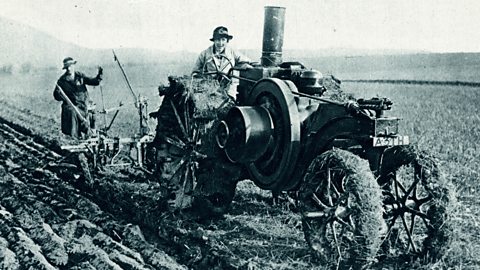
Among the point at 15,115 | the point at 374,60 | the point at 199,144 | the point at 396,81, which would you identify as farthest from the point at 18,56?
the point at 199,144

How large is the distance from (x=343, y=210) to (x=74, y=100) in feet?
22.7

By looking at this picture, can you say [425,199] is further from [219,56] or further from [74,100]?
[74,100]

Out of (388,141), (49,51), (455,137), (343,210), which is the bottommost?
(455,137)

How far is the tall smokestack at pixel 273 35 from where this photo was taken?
7094 mm

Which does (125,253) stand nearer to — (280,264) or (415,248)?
(280,264)

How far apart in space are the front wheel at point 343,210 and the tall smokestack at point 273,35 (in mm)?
2170

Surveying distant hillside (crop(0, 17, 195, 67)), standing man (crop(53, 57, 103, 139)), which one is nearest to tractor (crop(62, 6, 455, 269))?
standing man (crop(53, 57, 103, 139))

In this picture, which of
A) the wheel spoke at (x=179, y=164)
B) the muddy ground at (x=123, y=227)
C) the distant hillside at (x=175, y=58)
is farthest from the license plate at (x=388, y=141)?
the distant hillside at (x=175, y=58)

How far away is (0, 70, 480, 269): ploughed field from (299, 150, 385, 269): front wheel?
1.38 feet

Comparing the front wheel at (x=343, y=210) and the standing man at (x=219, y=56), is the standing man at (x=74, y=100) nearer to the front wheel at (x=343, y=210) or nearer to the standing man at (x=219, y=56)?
the standing man at (x=219, y=56)

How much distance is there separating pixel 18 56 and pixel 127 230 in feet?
206

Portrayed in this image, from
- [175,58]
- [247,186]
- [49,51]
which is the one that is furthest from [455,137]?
[49,51]

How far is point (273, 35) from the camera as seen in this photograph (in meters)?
7.14

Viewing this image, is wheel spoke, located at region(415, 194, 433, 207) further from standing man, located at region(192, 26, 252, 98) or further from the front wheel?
standing man, located at region(192, 26, 252, 98)
